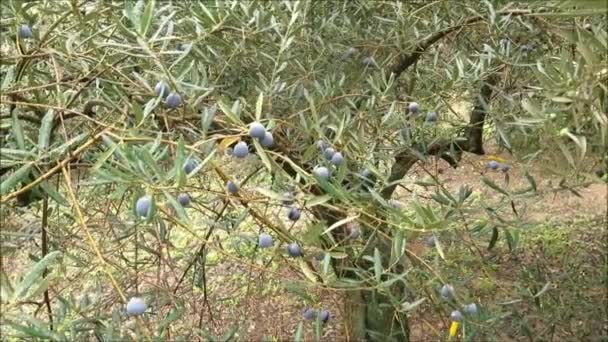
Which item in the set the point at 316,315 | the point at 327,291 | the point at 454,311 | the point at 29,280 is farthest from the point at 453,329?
the point at 29,280

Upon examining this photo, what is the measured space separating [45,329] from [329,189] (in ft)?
1.84

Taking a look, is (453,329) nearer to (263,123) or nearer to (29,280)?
(263,123)

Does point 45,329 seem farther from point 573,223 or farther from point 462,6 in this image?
point 573,223

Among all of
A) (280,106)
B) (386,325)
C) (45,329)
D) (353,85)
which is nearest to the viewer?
(45,329)

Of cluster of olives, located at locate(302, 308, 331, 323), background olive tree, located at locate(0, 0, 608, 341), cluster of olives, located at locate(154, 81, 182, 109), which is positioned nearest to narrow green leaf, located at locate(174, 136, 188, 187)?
background olive tree, located at locate(0, 0, 608, 341)

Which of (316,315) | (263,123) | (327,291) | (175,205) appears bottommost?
(316,315)

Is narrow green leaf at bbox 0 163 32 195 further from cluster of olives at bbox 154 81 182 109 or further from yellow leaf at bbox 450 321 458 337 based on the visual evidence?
yellow leaf at bbox 450 321 458 337

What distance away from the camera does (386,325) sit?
10.4ft

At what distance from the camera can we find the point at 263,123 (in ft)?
4.93

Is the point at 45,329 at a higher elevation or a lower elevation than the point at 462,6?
higher

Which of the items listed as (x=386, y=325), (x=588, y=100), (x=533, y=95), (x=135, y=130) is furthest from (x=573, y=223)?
(x=135, y=130)

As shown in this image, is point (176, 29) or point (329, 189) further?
point (176, 29)

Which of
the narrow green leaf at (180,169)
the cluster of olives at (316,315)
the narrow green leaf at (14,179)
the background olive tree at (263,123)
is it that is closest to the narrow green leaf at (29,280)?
the background olive tree at (263,123)

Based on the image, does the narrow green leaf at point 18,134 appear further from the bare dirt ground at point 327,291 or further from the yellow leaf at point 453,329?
the yellow leaf at point 453,329
